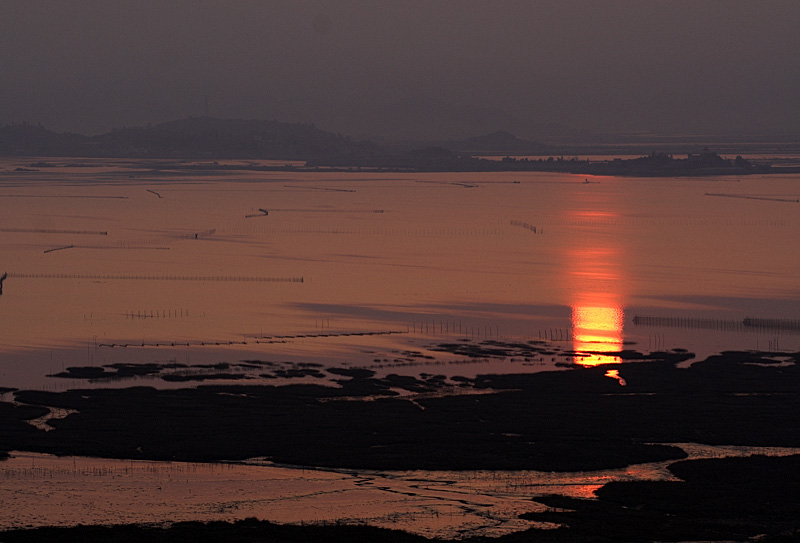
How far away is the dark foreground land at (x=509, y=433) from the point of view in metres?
35.3

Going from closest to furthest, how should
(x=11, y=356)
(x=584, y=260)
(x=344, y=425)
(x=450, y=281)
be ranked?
(x=344, y=425) < (x=11, y=356) < (x=450, y=281) < (x=584, y=260)

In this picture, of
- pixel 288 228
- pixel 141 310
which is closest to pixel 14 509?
pixel 141 310

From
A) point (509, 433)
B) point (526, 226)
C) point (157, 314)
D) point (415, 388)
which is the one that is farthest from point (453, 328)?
point (526, 226)

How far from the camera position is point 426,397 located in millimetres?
51625

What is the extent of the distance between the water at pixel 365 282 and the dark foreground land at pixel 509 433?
5.73 metres

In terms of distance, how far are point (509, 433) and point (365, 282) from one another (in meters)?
51.6

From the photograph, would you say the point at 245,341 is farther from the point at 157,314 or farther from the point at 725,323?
the point at 725,323

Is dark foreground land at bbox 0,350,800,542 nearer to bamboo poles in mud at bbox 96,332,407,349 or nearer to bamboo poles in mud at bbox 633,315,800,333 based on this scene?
bamboo poles in mud at bbox 96,332,407,349

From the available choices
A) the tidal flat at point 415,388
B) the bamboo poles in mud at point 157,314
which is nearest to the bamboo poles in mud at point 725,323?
the tidal flat at point 415,388

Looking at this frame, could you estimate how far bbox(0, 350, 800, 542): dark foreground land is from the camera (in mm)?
35312

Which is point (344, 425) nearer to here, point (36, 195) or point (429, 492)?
point (429, 492)

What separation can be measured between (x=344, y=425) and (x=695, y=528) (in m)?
15.9

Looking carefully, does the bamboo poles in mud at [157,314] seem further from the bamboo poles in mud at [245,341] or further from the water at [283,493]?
the water at [283,493]

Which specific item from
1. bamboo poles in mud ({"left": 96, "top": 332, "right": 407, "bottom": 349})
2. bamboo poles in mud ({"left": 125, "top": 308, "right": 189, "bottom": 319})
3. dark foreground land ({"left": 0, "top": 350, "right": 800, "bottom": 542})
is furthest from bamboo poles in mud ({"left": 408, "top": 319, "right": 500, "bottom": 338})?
bamboo poles in mud ({"left": 125, "top": 308, "right": 189, "bottom": 319})
